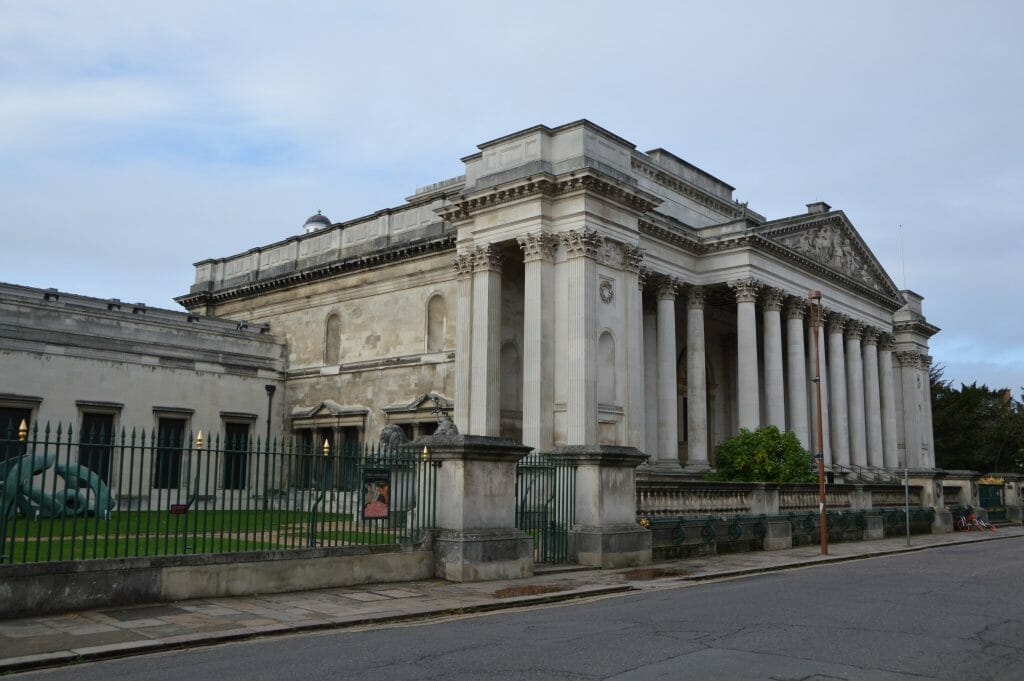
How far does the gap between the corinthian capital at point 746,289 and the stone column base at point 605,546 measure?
2042 centimetres

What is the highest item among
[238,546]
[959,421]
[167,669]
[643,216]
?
[643,216]

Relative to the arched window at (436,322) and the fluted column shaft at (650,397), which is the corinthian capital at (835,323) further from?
the arched window at (436,322)

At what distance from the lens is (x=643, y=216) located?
34312 mm

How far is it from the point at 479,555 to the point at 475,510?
29.5 inches

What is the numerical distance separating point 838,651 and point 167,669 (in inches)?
259

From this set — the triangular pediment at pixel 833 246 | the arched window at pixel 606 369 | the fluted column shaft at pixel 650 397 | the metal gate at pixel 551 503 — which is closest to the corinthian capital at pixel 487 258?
the arched window at pixel 606 369

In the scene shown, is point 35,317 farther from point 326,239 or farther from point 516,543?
point 516,543

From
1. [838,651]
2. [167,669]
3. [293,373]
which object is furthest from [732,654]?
[293,373]

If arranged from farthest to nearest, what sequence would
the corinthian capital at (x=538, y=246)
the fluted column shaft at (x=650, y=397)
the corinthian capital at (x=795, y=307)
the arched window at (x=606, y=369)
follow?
the corinthian capital at (x=795, y=307) → the fluted column shaft at (x=650, y=397) → the arched window at (x=606, y=369) → the corinthian capital at (x=538, y=246)

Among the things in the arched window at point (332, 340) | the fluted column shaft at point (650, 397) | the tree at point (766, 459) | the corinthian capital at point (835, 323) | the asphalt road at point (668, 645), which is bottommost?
the asphalt road at point (668, 645)

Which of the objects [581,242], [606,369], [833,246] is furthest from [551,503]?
[833,246]

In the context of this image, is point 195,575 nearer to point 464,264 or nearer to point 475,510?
point 475,510

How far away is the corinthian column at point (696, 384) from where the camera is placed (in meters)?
36.5

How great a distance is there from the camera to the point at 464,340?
33062 mm
